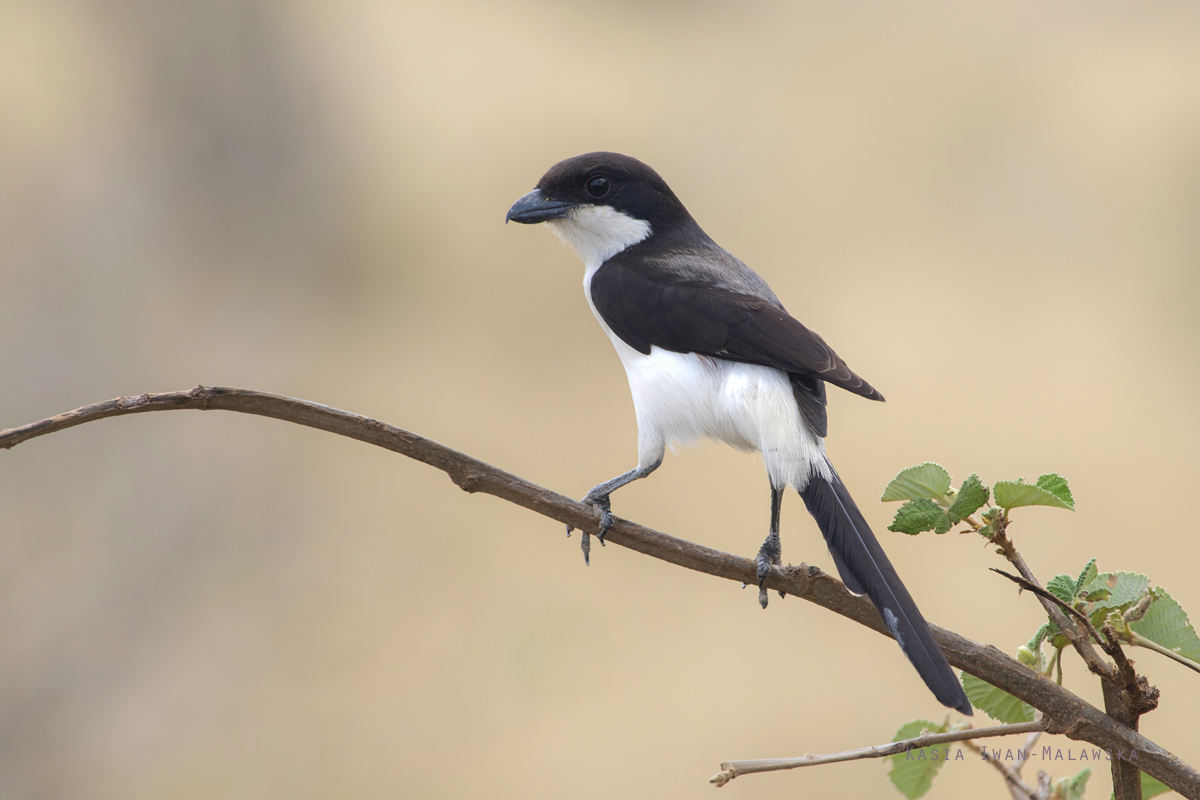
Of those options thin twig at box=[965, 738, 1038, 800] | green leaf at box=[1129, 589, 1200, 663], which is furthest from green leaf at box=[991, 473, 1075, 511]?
thin twig at box=[965, 738, 1038, 800]

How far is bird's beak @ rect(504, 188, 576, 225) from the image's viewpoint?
122 centimetres

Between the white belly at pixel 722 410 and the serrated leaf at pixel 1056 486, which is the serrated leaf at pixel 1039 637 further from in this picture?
the white belly at pixel 722 410

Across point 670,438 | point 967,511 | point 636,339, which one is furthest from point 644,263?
point 967,511

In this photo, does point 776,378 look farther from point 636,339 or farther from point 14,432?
point 14,432

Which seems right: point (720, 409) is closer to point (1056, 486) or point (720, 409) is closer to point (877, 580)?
point (877, 580)

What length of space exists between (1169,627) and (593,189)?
2.94ft

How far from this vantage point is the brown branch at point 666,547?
24.0 inches

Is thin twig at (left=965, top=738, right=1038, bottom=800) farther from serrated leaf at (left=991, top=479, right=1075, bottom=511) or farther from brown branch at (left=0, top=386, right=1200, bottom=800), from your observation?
serrated leaf at (left=991, top=479, right=1075, bottom=511)

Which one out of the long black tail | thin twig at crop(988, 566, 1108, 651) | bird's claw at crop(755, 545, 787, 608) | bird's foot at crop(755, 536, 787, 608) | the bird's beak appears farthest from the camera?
the bird's beak

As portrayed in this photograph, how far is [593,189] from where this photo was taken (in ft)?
4.13

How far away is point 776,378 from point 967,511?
46cm

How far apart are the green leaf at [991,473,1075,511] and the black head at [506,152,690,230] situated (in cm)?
78

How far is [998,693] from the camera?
28.6 inches

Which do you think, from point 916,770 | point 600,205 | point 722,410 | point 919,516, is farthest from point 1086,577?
point 600,205
